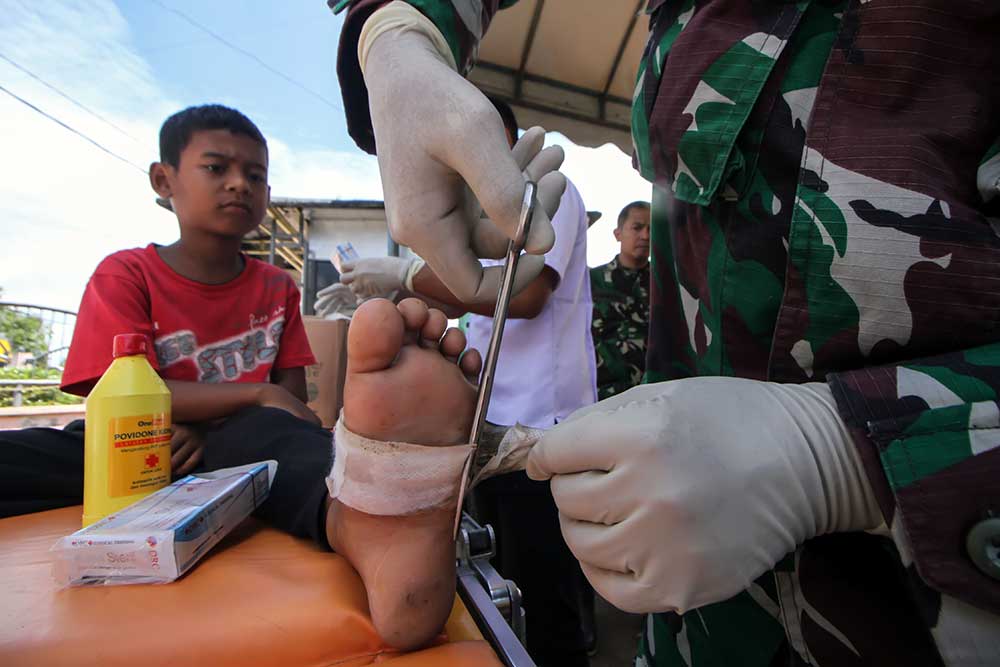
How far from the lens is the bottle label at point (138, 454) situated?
661 millimetres

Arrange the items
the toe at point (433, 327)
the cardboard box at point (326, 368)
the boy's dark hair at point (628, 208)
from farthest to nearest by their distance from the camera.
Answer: the boy's dark hair at point (628, 208) < the cardboard box at point (326, 368) < the toe at point (433, 327)

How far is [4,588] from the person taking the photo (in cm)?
51

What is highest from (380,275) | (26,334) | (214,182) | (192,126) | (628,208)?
(628,208)

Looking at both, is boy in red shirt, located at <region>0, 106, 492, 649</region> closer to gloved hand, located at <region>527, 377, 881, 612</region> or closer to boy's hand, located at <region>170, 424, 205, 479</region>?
boy's hand, located at <region>170, 424, 205, 479</region>

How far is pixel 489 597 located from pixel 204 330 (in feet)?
3.50

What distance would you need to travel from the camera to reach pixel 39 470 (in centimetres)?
82

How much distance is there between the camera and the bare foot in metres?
0.52

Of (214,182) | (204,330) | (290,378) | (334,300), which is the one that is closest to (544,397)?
(290,378)

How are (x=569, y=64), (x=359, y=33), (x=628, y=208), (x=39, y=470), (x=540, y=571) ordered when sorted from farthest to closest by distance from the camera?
1. (x=628, y=208)
2. (x=569, y=64)
3. (x=540, y=571)
4. (x=39, y=470)
5. (x=359, y=33)

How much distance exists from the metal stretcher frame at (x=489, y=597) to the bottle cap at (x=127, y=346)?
1.77 feet

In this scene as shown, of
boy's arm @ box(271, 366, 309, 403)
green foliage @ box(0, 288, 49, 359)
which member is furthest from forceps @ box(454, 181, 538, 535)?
green foliage @ box(0, 288, 49, 359)

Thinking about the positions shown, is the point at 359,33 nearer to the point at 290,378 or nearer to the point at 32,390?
the point at 290,378

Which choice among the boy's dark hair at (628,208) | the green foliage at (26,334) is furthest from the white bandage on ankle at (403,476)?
the green foliage at (26,334)

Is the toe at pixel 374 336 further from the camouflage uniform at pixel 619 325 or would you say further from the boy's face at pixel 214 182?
the camouflage uniform at pixel 619 325
